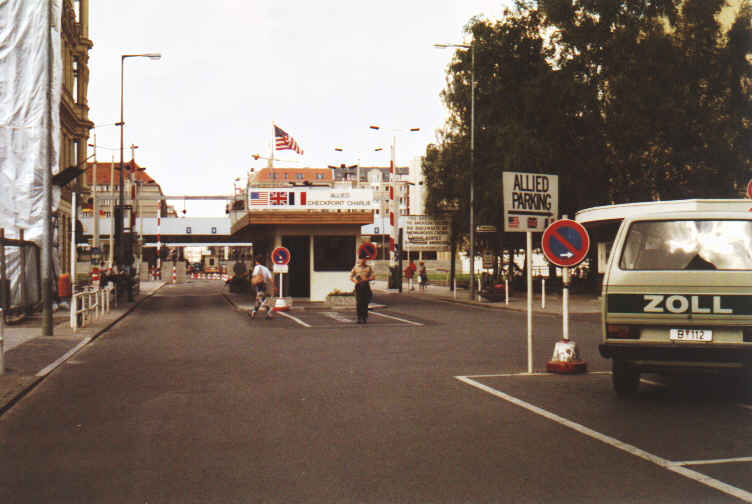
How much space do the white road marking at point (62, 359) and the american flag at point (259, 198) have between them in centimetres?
1690

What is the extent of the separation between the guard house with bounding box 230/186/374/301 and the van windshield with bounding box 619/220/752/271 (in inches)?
975

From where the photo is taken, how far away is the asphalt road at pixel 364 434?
5.47 meters

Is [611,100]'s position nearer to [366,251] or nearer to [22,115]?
[366,251]

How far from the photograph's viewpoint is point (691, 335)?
27.3 ft

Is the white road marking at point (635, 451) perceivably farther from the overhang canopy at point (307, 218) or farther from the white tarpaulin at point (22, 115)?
the overhang canopy at point (307, 218)

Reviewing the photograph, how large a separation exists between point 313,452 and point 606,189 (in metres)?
30.8

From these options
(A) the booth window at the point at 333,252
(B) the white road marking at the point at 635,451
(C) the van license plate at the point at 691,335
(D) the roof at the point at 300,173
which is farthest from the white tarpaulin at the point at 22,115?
(D) the roof at the point at 300,173

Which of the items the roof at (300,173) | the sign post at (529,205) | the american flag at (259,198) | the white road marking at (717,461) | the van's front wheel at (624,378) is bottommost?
the white road marking at (717,461)

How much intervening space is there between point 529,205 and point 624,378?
126 inches

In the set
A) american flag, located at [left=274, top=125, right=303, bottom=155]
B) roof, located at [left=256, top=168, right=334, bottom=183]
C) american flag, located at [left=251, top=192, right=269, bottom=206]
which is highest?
roof, located at [left=256, top=168, right=334, bottom=183]

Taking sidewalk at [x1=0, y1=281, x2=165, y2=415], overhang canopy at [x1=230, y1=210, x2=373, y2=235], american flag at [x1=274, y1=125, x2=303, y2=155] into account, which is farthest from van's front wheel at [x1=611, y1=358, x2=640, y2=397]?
american flag at [x1=274, y1=125, x2=303, y2=155]

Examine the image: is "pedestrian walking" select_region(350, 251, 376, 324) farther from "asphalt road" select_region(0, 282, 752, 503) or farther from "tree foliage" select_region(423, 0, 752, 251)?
"tree foliage" select_region(423, 0, 752, 251)

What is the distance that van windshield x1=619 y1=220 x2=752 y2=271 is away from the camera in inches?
335

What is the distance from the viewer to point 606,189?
35.4 meters
